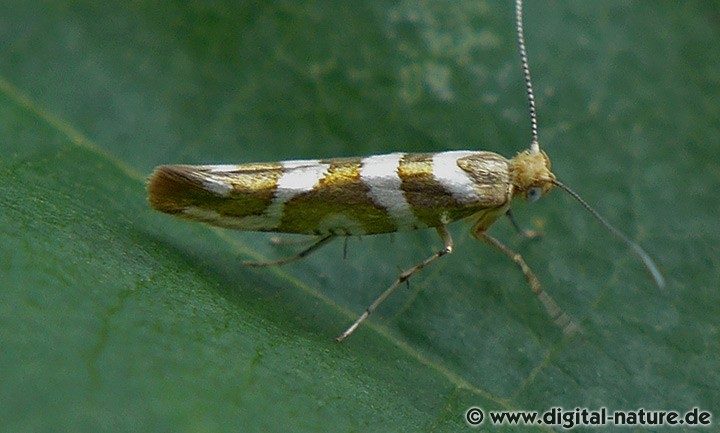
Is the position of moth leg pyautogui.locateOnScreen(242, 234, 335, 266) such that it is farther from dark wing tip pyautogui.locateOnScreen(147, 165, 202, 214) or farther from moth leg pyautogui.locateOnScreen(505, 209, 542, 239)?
moth leg pyautogui.locateOnScreen(505, 209, 542, 239)

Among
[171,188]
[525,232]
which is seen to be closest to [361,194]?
[171,188]

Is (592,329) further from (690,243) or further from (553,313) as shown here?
(690,243)

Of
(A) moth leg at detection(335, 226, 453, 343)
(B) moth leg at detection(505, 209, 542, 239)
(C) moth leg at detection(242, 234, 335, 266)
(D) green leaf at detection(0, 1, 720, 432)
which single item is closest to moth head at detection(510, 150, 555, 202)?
(B) moth leg at detection(505, 209, 542, 239)

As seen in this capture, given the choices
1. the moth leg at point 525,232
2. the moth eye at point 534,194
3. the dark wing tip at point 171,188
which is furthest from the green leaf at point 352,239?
the moth eye at point 534,194

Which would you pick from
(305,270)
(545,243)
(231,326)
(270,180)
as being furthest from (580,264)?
(231,326)

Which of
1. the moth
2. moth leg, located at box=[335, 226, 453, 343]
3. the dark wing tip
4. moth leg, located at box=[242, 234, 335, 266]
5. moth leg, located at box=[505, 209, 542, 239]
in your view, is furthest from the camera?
moth leg, located at box=[505, 209, 542, 239]

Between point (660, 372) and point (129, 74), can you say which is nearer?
point (660, 372)

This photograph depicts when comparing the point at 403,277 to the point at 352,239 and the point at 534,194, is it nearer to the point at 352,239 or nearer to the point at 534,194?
the point at 352,239

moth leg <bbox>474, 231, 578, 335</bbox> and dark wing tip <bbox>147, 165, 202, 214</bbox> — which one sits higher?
moth leg <bbox>474, 231, 578, 335</bbox>
